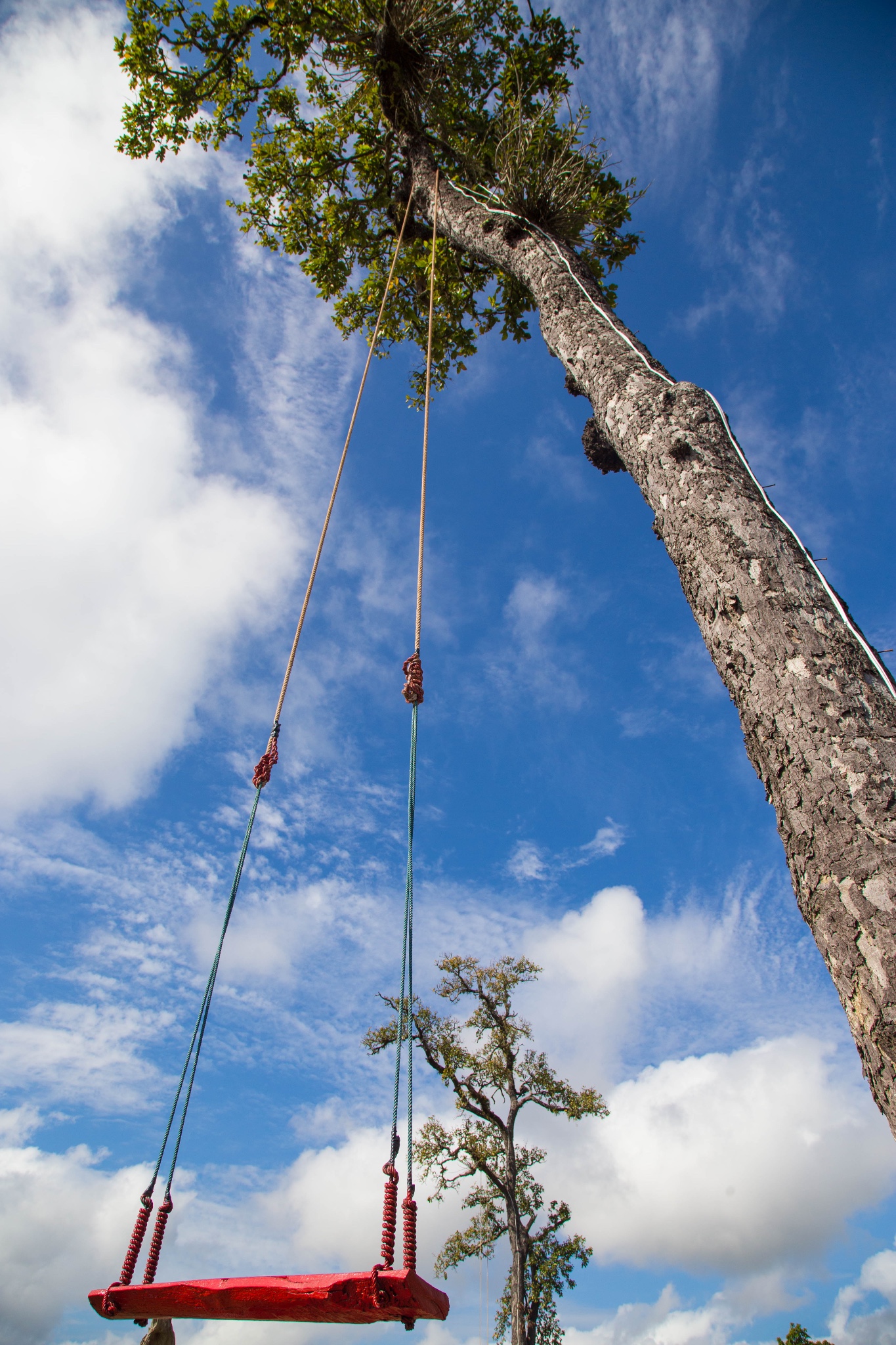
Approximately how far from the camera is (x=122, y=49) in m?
5.84

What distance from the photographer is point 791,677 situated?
186 centimetres

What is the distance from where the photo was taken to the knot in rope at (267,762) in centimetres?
302

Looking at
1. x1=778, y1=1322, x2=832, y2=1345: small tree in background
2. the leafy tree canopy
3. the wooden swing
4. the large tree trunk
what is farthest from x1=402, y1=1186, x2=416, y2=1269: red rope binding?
x1=778, y1=1322, x2=832, y2=1345: small tree in background

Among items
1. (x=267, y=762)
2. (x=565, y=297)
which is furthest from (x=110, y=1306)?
(x=565, y=297)

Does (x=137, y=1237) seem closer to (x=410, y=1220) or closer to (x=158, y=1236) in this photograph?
(x=158, y=1236)

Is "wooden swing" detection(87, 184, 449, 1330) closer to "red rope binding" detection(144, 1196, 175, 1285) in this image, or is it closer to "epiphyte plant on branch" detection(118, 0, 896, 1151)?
"red rope binding" detection(144, 1196, 175, 1285)

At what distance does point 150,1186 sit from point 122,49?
334 inches

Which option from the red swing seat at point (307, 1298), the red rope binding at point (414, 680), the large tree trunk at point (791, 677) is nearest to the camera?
the large tree trunk at point (791, 677)

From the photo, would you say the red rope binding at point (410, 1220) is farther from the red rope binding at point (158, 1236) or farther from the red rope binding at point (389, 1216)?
the red rope binding at point (158, 1236)

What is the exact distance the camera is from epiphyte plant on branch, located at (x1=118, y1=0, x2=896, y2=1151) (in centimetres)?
160

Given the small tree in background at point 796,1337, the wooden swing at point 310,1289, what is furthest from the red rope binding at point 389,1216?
the small tree in background at point 796,1337

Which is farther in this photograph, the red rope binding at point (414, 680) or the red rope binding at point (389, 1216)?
the red rope binding at point (414, 680)

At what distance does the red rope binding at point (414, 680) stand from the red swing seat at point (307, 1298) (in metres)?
1.88

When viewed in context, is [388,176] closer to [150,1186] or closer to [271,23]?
[271,23]
